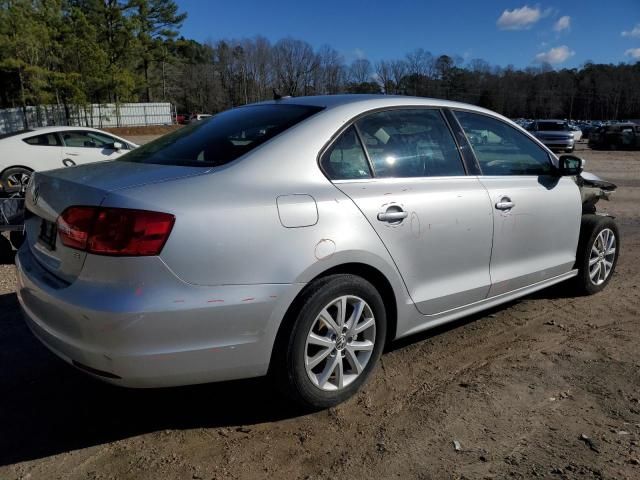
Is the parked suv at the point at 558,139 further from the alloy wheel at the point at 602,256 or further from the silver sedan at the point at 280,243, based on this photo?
the silver sedan at the point at 280,243

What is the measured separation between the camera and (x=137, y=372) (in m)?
2.37

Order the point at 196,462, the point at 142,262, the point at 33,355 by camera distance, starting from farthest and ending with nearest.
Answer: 1. the point at 33,355
2. the point at 196,462
3. the point at 142,262

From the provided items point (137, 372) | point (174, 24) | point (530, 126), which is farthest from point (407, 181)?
point (174, 24)

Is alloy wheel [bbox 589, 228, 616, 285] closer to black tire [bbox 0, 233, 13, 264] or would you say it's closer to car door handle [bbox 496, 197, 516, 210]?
car door handle [bbox 496, 197, 516, 210]

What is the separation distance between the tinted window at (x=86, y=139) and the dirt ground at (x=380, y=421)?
28.7 feet

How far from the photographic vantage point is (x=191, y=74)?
97.3m

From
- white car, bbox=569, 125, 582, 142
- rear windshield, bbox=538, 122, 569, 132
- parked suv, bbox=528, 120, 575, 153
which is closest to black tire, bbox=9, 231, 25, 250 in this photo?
parked suv, bbox=528, 120, 575, 153

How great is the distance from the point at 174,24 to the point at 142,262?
65.7 meters

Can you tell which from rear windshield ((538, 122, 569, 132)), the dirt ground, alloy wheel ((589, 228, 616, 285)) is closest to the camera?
the dirt ground

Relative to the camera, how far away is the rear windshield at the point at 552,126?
100ft

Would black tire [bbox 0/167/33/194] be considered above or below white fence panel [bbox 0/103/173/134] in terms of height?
below

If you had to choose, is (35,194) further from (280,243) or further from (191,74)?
(191,74)

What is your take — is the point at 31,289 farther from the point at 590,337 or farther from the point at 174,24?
the point at 174,24

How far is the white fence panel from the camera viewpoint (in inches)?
1746
